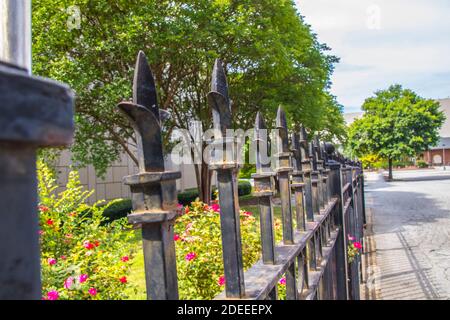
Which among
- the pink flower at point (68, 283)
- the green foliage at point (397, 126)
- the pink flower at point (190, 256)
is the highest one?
the green foliage at point (397, 126)

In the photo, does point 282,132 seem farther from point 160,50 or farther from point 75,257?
point 160,50

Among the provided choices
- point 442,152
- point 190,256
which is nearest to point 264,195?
point 190,256

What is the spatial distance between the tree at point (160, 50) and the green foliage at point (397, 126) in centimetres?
2106

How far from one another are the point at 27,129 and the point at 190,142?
15.3m

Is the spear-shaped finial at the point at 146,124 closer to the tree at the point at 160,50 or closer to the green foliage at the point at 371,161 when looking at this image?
the tree at the point at 160,50

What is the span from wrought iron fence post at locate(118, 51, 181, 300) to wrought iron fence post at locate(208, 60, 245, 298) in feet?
0.96

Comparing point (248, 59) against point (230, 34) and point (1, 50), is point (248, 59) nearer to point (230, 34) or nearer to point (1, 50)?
point (230, 34)

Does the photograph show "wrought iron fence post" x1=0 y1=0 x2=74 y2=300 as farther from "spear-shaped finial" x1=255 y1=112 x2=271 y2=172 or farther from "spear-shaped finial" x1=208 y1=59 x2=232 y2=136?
"spear-shaped finial" x1=255 y1=112 x2=271 y2=172

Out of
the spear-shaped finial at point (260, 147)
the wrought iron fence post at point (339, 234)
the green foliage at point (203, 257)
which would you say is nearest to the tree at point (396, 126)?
the wrought iron fence post at point (339, 234)

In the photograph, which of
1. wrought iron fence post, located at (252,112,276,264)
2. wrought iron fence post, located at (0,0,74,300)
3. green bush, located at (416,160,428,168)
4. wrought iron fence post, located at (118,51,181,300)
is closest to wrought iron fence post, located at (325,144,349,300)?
wrought iron fence post, located at (252,112,276,264)

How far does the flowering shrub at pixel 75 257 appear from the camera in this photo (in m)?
3.19

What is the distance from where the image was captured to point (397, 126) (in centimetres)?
3225

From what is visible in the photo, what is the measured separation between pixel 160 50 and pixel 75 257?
771 cm
